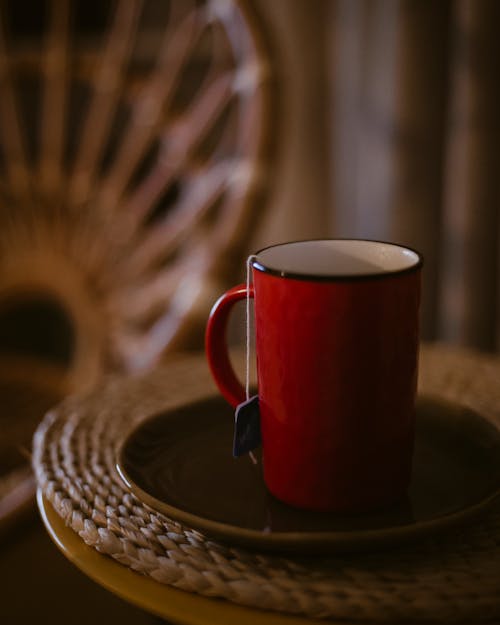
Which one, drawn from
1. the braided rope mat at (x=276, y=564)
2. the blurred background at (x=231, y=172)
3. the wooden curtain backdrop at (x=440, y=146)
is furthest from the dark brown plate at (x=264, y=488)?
the wooden curtain backdrop at (x=440, y=146)

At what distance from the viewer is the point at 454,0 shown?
907mm

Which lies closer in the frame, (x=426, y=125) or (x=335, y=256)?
(x=335, y=256)

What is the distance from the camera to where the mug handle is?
1.34 ft

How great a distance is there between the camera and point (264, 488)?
1.28 feet

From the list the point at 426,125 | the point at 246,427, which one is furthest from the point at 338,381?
the point at 426,125

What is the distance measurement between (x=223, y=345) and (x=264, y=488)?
9cm

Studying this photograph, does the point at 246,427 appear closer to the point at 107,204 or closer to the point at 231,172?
the point at 231,172

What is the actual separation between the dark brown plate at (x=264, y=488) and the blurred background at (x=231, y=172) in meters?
0.38

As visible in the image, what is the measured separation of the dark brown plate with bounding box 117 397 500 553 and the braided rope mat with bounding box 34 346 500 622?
0.05ft

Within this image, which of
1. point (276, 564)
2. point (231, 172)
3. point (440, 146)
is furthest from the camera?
point (440, 146)

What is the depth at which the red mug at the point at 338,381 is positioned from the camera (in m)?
0.34

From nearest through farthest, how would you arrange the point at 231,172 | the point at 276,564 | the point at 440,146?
the point at 276,564, the point at 231,172, the point at 440,146

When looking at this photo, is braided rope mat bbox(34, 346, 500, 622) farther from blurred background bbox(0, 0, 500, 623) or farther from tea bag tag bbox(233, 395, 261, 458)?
blurred background bbox(0, 0, 500, 623)

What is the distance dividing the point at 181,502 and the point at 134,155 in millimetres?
736
